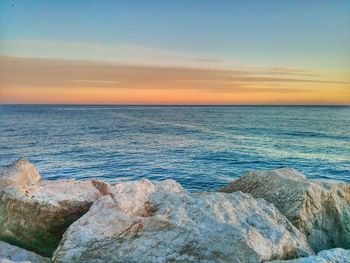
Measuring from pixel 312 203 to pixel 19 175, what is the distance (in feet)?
28.1

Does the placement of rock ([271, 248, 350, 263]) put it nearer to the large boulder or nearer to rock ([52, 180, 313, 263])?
rock ([52, 180, 313, 263])

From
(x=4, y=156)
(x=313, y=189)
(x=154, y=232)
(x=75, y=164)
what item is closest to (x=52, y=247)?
(x=154, y=232)

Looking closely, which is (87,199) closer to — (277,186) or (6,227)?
(6,227)

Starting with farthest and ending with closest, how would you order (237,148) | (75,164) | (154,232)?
(237,148)
(75,164)
(154,232)

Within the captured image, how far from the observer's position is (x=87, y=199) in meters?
9.41

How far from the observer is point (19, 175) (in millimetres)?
12500

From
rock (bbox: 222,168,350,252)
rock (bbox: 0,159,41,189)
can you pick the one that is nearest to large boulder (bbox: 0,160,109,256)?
rock (bbox: 0,159,41,189)

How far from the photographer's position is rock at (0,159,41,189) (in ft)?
39.2

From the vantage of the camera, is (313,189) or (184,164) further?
(184,164)

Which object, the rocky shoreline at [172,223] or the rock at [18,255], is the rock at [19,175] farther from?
the rock at [18,255]

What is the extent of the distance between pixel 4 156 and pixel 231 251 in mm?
42911

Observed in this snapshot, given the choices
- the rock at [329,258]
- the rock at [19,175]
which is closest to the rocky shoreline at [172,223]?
the rock at [329,258]

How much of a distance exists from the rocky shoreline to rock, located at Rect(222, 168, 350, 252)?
2 cm

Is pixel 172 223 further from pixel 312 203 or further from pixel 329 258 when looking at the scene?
pixel 312 203
